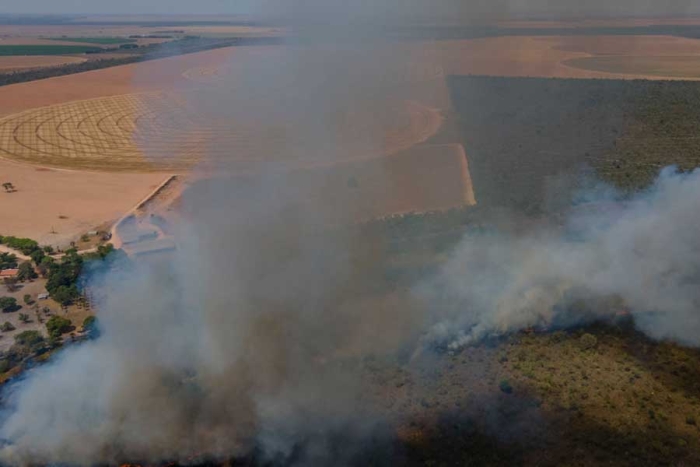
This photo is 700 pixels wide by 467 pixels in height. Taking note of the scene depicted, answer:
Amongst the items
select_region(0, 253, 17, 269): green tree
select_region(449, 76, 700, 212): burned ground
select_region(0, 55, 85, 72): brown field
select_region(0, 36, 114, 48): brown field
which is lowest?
select_region(449, 76, 700, 212): burned ground

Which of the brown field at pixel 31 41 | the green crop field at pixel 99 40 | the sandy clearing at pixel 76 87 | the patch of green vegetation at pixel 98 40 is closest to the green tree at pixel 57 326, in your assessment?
the sandy clearing at pixel 76 87

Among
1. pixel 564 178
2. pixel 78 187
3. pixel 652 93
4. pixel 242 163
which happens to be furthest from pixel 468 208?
pixel 652 93

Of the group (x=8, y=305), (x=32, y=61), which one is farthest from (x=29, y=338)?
(x=32, y=61)

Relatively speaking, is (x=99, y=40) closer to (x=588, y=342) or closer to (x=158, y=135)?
(x=158, y=135)

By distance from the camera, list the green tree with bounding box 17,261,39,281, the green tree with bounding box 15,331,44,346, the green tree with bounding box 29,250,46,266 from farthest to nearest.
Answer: the green tree with bounding box 29,250,46,266 → the green tree with bounding box 17,261,39,281 → the green tree with bounding box 15,331,44,346

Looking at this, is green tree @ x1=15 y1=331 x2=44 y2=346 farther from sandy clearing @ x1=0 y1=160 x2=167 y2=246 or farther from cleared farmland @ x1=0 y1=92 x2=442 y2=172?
cleared farmland @ x1=0 y1=92 x2=442 y2=172

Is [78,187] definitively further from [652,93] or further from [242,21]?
[652,93]

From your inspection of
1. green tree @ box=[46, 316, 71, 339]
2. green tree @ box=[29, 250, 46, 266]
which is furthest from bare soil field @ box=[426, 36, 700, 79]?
green tree @ box=[46, 316, 71, 339]
